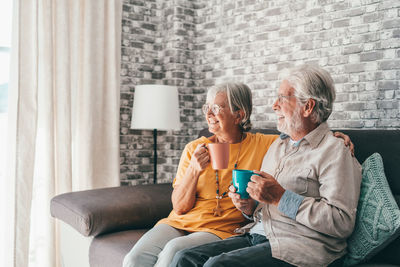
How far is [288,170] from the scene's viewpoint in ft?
6.12

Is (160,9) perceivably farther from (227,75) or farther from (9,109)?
(9,109)

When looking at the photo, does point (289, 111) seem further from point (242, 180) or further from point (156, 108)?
point (156, 108)

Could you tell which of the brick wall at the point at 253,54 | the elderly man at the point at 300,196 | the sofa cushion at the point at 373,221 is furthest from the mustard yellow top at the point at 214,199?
the brick wall at the point at 253,54

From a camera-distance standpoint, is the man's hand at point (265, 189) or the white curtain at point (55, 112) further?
the white curtain at point (55, 112)

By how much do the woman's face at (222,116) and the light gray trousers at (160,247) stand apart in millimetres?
520

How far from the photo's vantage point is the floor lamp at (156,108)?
10.4 feet

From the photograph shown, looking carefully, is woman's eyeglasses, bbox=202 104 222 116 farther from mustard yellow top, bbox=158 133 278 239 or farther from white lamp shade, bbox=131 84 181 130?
white lamp shade, bbox=131 84 181 130

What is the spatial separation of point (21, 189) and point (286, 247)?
194cm

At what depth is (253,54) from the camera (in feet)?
10.6

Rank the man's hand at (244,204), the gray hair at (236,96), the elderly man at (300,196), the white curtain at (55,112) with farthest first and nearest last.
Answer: the white curtain at (55,112), the gray hair at (236,96), the man's hand at (244,204), the elderly man at (300,196)

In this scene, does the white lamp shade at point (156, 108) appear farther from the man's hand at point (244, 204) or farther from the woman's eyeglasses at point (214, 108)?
the man's hand at point (244, 204)

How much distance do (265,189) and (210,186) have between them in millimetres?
494

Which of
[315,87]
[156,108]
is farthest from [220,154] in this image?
[156,108]

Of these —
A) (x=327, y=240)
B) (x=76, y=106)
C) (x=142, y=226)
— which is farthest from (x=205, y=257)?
(x=76, y=106)
